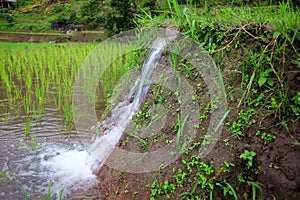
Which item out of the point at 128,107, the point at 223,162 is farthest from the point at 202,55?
the point at 128,107

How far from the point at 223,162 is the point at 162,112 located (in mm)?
543

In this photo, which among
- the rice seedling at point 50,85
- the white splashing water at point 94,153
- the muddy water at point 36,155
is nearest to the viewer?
the muddy water at point 36,155

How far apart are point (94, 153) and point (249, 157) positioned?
141 cm

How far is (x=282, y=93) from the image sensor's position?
1.08 meters

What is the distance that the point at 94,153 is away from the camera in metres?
2.08

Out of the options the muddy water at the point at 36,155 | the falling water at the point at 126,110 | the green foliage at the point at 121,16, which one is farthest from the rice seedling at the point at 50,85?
the green foliage at the point at 121,16

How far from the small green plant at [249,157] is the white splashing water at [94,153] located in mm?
924

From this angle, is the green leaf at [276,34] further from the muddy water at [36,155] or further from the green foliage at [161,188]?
the muddy water at [36,155]

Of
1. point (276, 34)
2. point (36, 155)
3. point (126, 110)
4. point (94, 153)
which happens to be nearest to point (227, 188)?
point (276, 34)

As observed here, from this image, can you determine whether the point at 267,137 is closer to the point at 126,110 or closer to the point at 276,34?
the point at 276,34

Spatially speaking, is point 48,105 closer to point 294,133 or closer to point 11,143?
point 11,143

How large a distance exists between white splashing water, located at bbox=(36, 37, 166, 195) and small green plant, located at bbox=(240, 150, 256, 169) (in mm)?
924

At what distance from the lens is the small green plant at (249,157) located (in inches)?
39.9

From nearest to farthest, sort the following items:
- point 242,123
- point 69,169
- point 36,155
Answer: point 242,123
point 69,169
point 36,155
